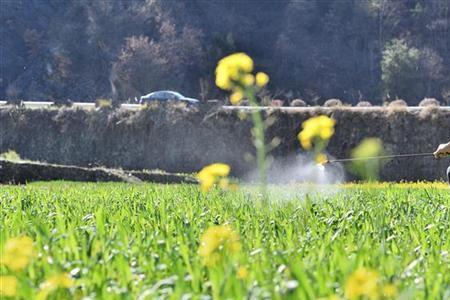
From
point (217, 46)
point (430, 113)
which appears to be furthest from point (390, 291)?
point (217, 46)

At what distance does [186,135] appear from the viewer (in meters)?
35.5

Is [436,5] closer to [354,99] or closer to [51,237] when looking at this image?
[354,99]

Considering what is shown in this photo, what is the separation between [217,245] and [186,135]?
103 ft

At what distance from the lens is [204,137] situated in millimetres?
35094

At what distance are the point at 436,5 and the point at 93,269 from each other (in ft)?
192

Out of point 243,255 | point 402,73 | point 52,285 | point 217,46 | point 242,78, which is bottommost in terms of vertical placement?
point 243,255

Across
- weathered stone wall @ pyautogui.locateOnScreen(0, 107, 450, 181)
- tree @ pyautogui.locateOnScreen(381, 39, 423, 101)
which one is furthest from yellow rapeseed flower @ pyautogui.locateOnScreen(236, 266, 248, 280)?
tree @ pyautogui.locateOnScreen(381, 39, 423, 101)

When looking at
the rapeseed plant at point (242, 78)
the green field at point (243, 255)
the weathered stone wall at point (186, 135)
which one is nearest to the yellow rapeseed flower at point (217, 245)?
the green field at point (243, 255)

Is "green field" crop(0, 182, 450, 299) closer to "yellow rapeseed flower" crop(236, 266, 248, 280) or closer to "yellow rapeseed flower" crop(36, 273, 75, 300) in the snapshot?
"yellow rapeseed flower" crop(236, 266, 248, 280)

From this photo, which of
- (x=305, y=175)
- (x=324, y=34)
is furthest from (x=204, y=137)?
(x=324, y=34)

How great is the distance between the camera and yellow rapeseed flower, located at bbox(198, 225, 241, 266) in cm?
398

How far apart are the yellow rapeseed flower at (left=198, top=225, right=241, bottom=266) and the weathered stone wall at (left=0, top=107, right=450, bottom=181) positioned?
85.7ft

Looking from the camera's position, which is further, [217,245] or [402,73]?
[402,73]

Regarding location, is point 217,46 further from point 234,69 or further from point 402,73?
point 234,69
